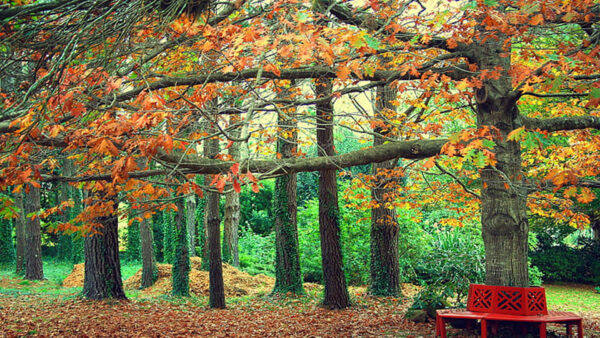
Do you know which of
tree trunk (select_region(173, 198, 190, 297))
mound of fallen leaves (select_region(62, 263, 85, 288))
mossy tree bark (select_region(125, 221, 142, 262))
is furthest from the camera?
mossy tree bark (select_region(125, 221, 142, 262))

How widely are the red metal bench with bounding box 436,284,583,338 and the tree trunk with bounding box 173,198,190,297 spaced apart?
783 cm

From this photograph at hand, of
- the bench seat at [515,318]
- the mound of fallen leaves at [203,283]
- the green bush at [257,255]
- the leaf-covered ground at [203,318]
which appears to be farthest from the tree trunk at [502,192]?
the green bush at [257,255]

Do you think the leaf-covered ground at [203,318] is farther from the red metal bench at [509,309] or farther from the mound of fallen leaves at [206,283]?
the mound of fallen leaves at [206,283]

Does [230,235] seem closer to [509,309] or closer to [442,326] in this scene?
[442,326]

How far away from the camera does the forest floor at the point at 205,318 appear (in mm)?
7676

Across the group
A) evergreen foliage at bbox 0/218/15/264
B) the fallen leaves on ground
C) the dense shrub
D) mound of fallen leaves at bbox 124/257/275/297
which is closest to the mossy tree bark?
evergreen foliage at bbox 0/218/15/264

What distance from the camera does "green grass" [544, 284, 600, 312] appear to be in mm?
13580

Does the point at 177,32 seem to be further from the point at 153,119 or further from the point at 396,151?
Answer: the point at 396,151

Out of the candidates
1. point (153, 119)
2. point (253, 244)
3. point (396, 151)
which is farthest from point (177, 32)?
point (253, 244)

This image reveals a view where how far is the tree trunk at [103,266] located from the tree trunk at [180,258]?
1937 millimetres

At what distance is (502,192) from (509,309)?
5.03 feet

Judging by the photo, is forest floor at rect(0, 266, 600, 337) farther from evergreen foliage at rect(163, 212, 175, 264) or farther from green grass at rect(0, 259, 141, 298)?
evergreen foliage at rect(163, 212, 175, 264)

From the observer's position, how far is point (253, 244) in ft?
71.2

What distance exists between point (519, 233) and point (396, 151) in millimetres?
1974
